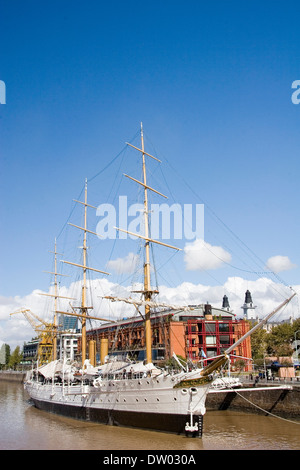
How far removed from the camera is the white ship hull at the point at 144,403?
30672mm

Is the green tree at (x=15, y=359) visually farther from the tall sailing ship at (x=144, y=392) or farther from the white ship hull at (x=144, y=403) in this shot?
the white ship hull at (x=144, y=403)

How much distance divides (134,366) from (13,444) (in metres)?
12.1

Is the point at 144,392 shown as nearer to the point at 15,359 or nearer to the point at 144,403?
the point at 144,403

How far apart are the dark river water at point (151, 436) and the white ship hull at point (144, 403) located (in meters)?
0.77

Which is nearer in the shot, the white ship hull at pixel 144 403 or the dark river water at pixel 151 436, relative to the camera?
the dark river water at pixel 151 436

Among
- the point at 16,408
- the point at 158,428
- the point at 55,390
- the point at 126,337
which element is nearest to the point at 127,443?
the point at 158,428

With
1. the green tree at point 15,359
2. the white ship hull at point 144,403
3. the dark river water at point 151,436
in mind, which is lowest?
the green tree at point 15,359

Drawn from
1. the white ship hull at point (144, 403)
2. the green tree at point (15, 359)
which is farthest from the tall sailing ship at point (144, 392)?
the green tree at point (15, 359)

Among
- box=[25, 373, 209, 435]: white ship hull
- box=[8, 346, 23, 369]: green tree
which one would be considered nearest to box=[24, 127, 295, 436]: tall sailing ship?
box=[25, 373, 209, 435]: white ship hull

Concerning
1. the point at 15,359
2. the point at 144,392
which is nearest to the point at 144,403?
the point at 144,392

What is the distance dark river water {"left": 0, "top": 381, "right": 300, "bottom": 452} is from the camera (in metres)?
28.2

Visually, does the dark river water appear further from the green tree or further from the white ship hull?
the green tree

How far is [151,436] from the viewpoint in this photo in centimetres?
3103

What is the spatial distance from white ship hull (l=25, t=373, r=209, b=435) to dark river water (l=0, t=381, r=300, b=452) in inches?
30.5
